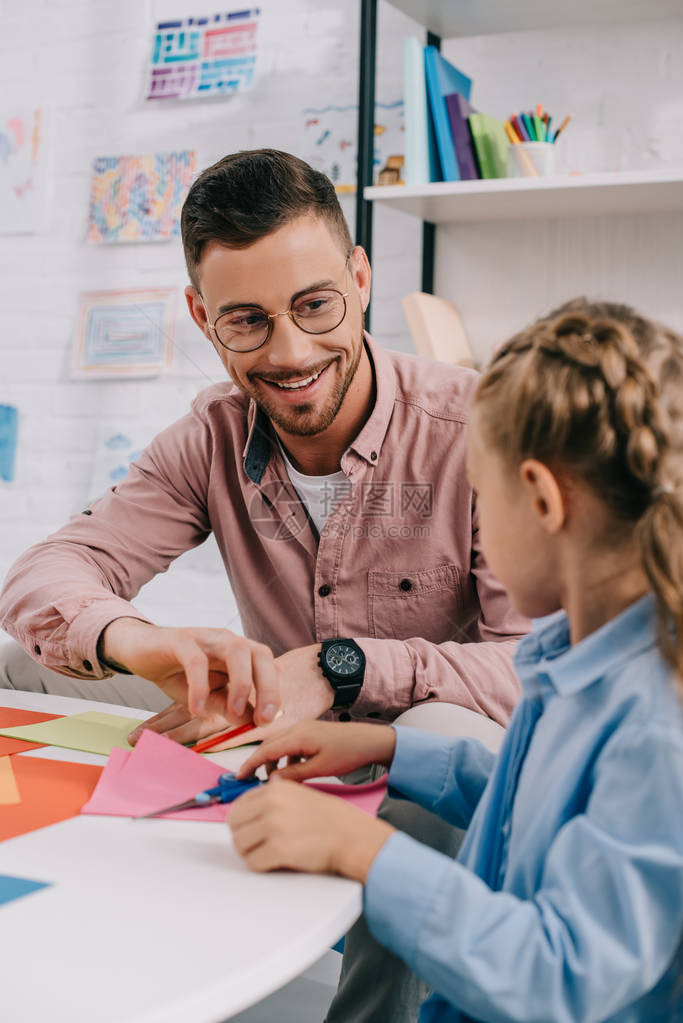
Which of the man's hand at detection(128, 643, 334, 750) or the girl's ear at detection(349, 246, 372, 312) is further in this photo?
the girl's ear at detection(349, 246, 372, 312)

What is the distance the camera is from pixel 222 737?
0.90 m

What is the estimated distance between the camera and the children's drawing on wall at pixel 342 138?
1.94 metres

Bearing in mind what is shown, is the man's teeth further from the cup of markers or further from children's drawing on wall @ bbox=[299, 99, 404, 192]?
children's drawing on wall @ bbox=[299, 99, 404, 192]

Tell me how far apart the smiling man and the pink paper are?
0.09 meters

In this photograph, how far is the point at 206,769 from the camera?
2.60 ft

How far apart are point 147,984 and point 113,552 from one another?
794mm

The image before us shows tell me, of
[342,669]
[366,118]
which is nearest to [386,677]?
[342,669]

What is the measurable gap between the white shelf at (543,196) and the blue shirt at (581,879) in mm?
1139

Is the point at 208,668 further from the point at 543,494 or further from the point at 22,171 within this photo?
the point at 22,171

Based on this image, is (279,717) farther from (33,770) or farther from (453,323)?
(453,323)

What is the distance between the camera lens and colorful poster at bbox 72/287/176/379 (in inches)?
86.6

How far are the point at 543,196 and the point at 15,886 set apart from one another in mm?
1403

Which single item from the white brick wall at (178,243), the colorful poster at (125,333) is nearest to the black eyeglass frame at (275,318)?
the white brick wall at (178,243)

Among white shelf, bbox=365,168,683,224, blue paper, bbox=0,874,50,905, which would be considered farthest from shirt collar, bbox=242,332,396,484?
blue paper, bbox=0,874,50,905
